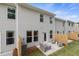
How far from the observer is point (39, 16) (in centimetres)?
630

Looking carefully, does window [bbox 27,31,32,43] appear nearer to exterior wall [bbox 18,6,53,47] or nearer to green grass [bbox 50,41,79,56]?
exterior wall [bbox 18,6,53,47]

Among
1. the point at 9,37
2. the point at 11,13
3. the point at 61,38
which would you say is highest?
the point at 11,13

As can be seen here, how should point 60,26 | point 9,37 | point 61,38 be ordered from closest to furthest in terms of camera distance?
point 9,37, point 61,38, point 60,26

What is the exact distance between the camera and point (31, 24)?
5941 millimetres

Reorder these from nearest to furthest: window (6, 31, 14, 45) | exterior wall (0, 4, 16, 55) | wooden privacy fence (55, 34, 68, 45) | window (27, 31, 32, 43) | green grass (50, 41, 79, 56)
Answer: exterior wall (0, 4, 16, 55)
window (6, 31, 14, 45)
green grass (50, 41, 79, 56)
window (27, 31, 32, 43)
wooden privacy fence (55, 34, 68, 45)

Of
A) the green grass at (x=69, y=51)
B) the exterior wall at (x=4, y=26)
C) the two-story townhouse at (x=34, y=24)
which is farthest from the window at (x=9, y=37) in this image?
the green grass at (x=69, y=51)

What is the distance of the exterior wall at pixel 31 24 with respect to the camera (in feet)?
18.7

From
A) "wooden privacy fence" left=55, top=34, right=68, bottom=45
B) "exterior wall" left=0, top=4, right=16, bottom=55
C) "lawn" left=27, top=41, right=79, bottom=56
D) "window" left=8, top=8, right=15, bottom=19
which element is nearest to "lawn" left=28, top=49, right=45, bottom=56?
"lawn" left=27, top=41, right=79, bottom=56

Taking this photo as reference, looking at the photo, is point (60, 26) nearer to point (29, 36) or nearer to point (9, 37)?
point (29, 36)

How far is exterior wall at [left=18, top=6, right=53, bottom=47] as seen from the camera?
18.7 feet

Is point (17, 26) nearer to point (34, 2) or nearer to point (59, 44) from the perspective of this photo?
point (34, 2)

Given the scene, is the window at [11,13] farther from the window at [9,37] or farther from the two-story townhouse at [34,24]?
the window at [9,37]

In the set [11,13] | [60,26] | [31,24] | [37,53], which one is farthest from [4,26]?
[60,26]

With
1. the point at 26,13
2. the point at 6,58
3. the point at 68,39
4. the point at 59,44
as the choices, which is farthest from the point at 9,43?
the point at 68,39
